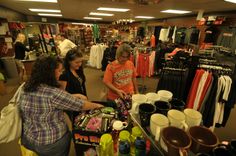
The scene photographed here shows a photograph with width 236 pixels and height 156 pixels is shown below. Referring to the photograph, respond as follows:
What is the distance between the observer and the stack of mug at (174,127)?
26.6 inches

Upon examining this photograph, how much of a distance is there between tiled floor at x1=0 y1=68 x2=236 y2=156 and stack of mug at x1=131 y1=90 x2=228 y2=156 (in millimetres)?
1807

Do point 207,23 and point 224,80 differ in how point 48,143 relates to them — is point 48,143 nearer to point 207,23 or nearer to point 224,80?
point 224,80

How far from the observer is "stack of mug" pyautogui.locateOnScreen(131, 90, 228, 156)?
0.68m

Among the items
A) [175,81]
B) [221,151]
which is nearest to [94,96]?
[175,81]

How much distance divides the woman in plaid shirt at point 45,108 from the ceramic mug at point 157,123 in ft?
2.20

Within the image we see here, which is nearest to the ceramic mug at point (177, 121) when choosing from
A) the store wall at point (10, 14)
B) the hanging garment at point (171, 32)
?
the store wall at point (10, 14)

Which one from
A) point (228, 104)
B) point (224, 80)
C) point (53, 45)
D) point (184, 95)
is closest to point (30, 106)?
point (184, 95)

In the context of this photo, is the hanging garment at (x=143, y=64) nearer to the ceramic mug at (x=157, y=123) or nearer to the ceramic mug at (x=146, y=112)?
the ceramic mug at (x=146, y=112)

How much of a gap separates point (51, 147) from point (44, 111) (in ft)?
1.17

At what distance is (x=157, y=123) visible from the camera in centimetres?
79

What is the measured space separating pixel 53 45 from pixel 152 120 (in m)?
5.96

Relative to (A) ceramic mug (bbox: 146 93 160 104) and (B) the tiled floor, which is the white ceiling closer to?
(B) the tiled floor

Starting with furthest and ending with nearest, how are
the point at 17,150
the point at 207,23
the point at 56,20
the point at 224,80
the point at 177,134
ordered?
the point at 56,20 < the point at 207,23 < the point at 17,150 < the point at 224,80 < the point at 177,134

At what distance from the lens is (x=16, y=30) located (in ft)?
20.0
